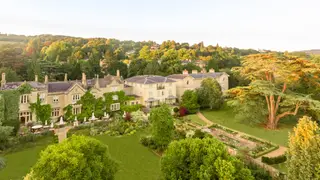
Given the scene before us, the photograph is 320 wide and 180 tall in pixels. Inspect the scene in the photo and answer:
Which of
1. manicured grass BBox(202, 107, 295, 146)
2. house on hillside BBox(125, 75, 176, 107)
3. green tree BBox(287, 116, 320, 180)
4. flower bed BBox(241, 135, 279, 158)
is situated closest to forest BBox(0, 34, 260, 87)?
house on hillside BBox(125, 75, 176, 107)

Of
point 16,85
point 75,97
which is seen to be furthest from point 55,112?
point 16,85

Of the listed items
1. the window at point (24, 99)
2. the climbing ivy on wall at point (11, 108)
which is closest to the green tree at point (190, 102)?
the window at point (24, 99)

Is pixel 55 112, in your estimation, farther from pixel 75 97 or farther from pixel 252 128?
pixel 252 128

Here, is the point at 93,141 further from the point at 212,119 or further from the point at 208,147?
the point at 212,119

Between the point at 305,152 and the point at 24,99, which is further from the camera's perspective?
the point at 24,99

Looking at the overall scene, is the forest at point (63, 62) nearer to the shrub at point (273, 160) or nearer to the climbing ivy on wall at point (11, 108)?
the climbing ivy on wall at point (11, 108)

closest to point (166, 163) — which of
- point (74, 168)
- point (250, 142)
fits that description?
point (74, 168)
